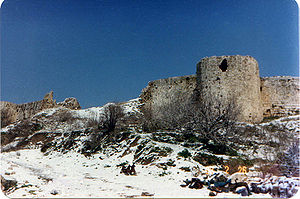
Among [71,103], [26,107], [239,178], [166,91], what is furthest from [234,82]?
[26,107]

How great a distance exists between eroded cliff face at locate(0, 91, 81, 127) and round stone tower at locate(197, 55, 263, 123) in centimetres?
1671

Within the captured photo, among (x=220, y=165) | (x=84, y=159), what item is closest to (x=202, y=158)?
(x=220, y=165)

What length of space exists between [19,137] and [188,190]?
55.3 feet

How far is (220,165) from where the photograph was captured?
31.7ft

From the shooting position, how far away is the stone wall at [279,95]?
18297 millimetres

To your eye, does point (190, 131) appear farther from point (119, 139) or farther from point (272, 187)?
point (272, 187)

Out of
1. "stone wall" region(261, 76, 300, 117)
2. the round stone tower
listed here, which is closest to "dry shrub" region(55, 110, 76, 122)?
the round stone tower

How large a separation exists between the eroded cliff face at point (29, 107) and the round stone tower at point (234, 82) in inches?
658

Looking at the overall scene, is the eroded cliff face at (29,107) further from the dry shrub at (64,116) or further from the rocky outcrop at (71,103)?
the dry shrub at (64,116)

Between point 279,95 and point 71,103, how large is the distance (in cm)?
1996

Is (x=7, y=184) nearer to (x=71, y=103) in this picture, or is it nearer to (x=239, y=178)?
(x=239, y=178)

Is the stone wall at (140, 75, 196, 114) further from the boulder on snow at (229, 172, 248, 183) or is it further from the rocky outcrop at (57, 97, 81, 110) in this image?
the boulder on snow at (229, 172, 248, 183)

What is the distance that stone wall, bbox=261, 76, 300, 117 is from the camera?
720 inches

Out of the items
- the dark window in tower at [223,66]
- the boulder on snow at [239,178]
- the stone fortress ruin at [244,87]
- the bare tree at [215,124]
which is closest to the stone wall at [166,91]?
the stone fortress ruin at [244,87]
